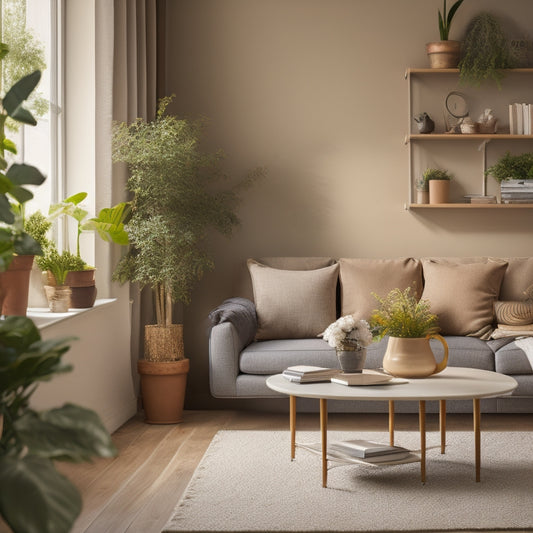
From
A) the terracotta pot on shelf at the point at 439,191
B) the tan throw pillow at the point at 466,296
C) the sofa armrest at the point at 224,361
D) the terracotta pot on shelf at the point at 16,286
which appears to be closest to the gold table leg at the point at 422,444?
the sofa armrest at the point at 224,361

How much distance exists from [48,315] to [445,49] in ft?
10.1

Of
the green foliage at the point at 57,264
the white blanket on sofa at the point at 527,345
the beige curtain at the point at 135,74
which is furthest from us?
the beige curtain at the point at 135,74

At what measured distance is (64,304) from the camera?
3.73 metres

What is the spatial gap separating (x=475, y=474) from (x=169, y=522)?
52.9 inches

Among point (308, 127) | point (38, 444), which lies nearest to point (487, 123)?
point (308, 127)

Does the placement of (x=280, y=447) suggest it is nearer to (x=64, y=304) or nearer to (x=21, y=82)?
A: (x=64, y=304)

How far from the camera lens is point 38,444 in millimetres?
1193

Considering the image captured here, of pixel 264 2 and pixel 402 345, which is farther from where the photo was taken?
pixel 264 2

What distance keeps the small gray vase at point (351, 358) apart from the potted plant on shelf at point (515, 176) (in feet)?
7.13

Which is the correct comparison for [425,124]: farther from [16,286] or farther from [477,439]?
[16,286]

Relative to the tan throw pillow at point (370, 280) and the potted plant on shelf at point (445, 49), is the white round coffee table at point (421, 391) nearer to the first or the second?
the tan throw pillow at point (370, 280)

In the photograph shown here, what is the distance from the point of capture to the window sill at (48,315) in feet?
10.9

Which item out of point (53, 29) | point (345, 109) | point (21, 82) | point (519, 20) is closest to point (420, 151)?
point (345, 109)

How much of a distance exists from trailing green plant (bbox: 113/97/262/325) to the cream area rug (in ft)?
3.46
